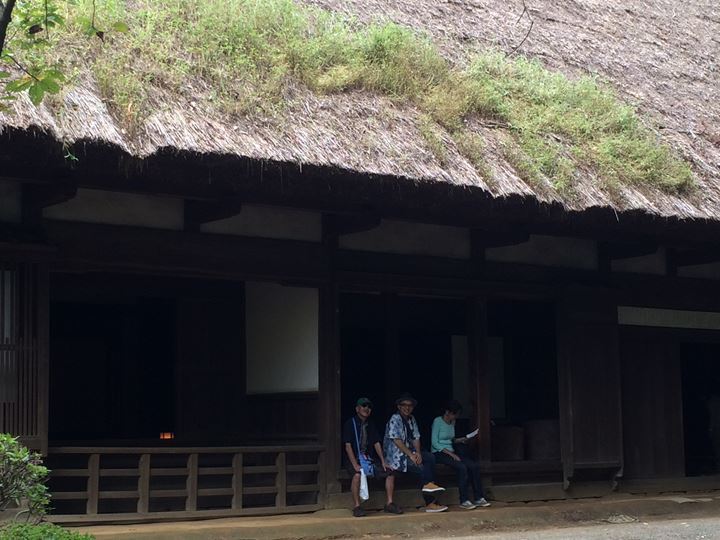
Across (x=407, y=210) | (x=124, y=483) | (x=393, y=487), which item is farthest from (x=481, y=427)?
(x=124, y=483)

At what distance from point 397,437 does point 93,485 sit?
9.44ft

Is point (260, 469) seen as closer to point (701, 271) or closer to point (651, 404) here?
point (651, 404)

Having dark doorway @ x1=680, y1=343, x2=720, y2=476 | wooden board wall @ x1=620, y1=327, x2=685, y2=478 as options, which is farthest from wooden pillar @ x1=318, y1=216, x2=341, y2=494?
dark doorway @ x1=680, y1=343, x2=720, y2=476

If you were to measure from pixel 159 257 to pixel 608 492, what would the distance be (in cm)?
551

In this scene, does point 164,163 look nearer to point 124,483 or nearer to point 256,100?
point 256,100

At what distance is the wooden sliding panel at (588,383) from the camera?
36.3 feet

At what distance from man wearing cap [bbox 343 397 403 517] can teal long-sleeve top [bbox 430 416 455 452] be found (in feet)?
2.33

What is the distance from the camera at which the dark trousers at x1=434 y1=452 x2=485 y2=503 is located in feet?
33.6

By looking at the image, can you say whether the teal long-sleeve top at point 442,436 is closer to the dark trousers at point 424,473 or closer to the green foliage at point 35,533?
the dark trousers at point 424,473

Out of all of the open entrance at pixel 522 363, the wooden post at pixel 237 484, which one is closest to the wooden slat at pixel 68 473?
the wooden post at pixel 237 484

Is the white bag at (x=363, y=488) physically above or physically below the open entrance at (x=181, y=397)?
below

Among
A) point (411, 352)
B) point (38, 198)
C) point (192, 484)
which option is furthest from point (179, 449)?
point (411, 352)

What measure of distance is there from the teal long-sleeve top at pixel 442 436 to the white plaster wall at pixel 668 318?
2.47 metres

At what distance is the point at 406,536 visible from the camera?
9367 millimetres
